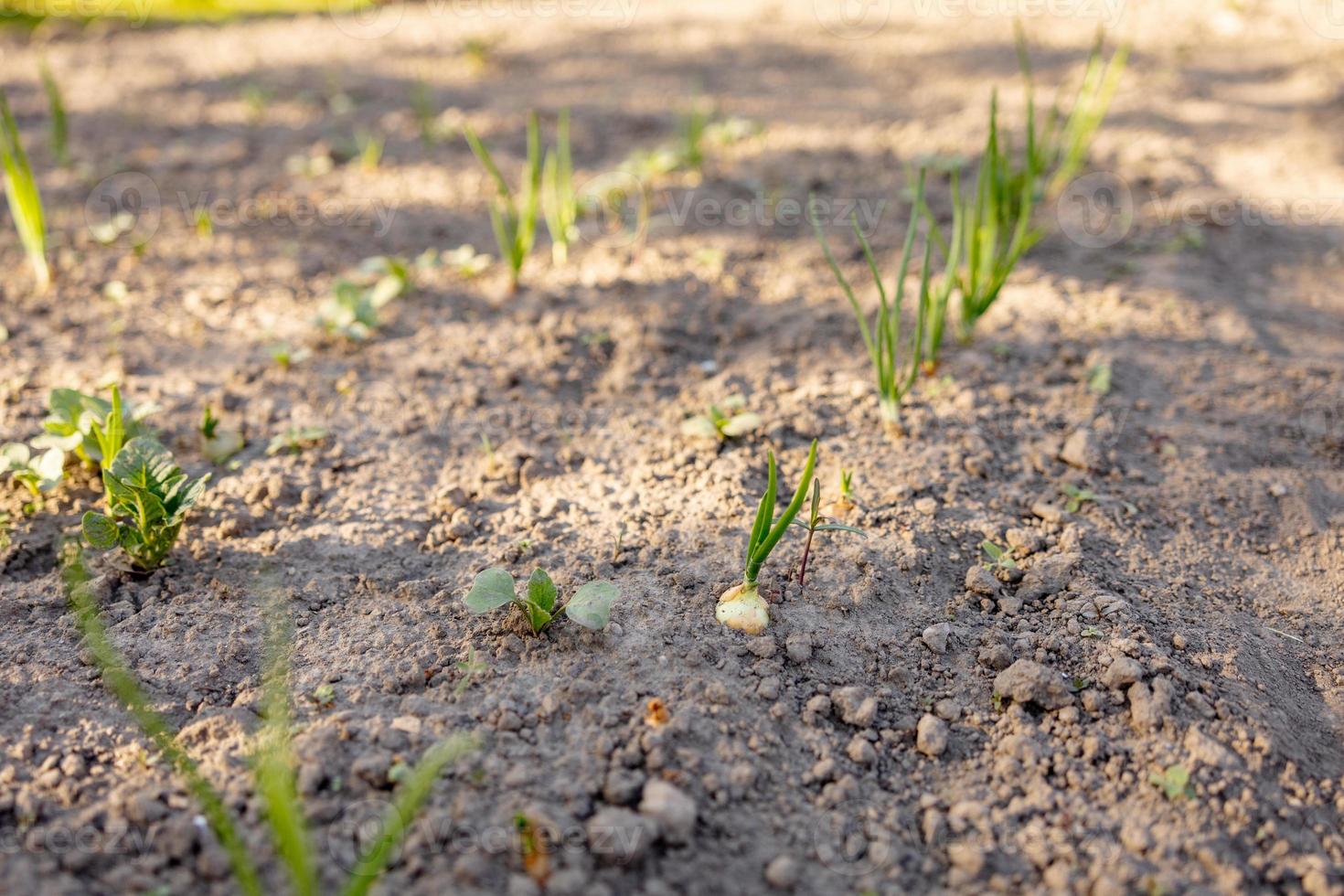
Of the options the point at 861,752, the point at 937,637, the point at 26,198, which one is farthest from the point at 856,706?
the point at 26,198

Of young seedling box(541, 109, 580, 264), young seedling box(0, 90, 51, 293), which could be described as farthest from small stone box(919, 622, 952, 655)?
young seedling box(0, 90, 51, 293)

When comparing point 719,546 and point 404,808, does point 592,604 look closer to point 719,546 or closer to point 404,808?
point 719,546

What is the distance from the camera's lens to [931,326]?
2139mm

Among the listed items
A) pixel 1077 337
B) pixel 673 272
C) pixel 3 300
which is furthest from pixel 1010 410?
pixel 3 300

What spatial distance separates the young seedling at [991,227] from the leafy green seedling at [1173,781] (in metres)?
1.13

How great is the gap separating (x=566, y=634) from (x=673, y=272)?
143 cm

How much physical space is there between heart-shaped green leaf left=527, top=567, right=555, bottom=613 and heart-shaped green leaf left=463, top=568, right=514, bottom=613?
1.3 inches

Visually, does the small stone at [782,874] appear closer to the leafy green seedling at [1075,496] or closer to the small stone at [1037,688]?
the small stone at [1037,688]

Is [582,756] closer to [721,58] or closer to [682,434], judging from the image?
[682,434]

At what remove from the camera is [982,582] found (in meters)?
1.68

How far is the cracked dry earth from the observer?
1.27m

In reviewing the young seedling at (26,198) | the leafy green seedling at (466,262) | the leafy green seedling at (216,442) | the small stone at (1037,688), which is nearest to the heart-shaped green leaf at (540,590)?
the small stone at (1037,688)

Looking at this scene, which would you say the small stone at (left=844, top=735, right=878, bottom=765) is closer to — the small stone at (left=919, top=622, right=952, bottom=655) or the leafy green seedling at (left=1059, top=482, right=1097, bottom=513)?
the small stone at (left=919, top=622, right=952, bottom=655)

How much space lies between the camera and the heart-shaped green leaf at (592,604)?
1494mm
